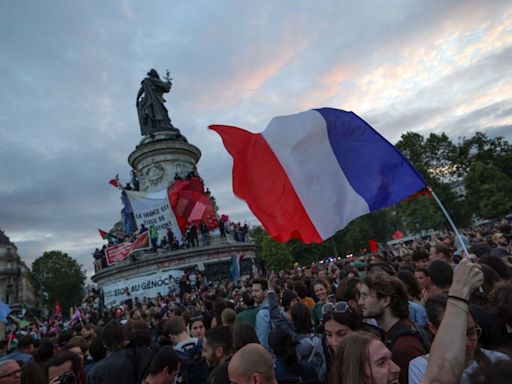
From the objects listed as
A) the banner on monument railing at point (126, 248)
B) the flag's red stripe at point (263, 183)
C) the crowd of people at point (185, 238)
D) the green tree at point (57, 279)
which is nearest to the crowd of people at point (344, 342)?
the flag's red stripe at point (263, 183)

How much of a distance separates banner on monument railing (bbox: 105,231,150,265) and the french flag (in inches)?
744

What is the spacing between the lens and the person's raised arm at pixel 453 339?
182 cm

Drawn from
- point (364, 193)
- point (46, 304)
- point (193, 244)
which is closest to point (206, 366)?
point (364, 193)

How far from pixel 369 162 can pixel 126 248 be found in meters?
21.8

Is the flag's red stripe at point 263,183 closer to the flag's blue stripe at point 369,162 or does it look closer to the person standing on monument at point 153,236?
the flag's blue stripe at point 369,162

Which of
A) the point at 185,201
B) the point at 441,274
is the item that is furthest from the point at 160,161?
the point at 441,274

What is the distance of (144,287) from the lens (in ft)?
71.1

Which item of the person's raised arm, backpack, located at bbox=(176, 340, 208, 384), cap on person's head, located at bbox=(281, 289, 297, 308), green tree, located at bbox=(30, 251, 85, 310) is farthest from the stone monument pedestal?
green tree, located at bbox=(30, 251, 85, 310)

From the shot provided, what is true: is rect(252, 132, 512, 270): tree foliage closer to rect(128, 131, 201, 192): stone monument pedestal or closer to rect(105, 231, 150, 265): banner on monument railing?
rect(128, 131, 201, 192): stone monument pedestal

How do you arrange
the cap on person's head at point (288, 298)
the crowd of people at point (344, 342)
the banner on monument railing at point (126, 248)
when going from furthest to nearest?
1. the banner on monument railing at point (126, 248)
2. the cap on person's head at point (288, 298)
3. the crowd of people at point (344, 342)

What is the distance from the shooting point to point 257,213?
19.0 feet

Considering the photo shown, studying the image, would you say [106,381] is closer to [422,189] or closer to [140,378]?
[140,378]

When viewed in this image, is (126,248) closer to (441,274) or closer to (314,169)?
(314,169)

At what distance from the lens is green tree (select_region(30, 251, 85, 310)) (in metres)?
68.4
